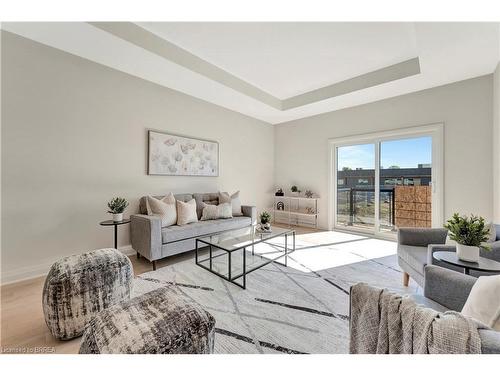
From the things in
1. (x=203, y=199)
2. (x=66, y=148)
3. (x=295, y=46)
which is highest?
(x=295, y=46)

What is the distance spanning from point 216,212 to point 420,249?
263 centimetres

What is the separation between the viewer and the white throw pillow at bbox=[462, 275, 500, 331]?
0.76m

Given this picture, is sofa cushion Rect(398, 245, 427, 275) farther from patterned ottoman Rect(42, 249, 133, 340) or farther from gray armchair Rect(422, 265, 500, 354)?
patterned ottoman Rect(42, 249, 133, 340)

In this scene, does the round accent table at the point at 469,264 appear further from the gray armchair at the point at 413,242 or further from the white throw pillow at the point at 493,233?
the white throw pillow at the point at 493,233

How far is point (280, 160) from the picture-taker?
536 cm

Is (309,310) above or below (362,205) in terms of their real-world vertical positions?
below

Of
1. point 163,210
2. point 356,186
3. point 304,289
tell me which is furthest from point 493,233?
point 163,210

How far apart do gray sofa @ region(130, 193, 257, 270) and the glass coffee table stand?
151 mm

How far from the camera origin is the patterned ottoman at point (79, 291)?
1.33m

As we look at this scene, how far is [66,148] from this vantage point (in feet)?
8.20

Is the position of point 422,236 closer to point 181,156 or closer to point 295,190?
point 295,190
